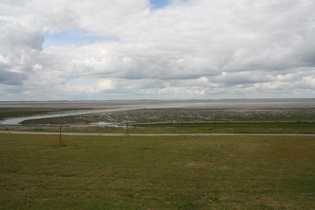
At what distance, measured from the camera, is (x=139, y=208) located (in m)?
8.30

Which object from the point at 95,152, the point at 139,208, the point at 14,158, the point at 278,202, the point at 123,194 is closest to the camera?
the point at 139,208

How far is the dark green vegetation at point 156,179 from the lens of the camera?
8836mm

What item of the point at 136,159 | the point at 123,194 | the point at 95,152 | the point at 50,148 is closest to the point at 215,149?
the point at 136,159

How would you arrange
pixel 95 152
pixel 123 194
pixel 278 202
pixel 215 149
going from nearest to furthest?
pixel 278 202, pixel 123 194, pixel 95 152, pixel 215 149

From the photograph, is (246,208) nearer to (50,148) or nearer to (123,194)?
(123,194)

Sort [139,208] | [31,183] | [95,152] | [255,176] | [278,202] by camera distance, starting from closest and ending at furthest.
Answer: [139,208] → [278,202] → [31,183] → [255,176] → [95,152]

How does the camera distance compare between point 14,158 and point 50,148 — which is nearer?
point 14,158

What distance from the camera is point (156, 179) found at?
1151 centimetres

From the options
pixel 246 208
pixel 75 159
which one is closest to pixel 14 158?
Result: pixel 75 159

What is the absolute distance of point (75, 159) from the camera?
51.7ft

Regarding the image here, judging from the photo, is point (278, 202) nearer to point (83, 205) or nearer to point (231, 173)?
point (231, 173)

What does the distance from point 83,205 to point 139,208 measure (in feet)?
6.22

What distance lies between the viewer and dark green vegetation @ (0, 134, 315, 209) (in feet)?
29.0

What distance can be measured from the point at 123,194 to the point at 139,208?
1.46 m
